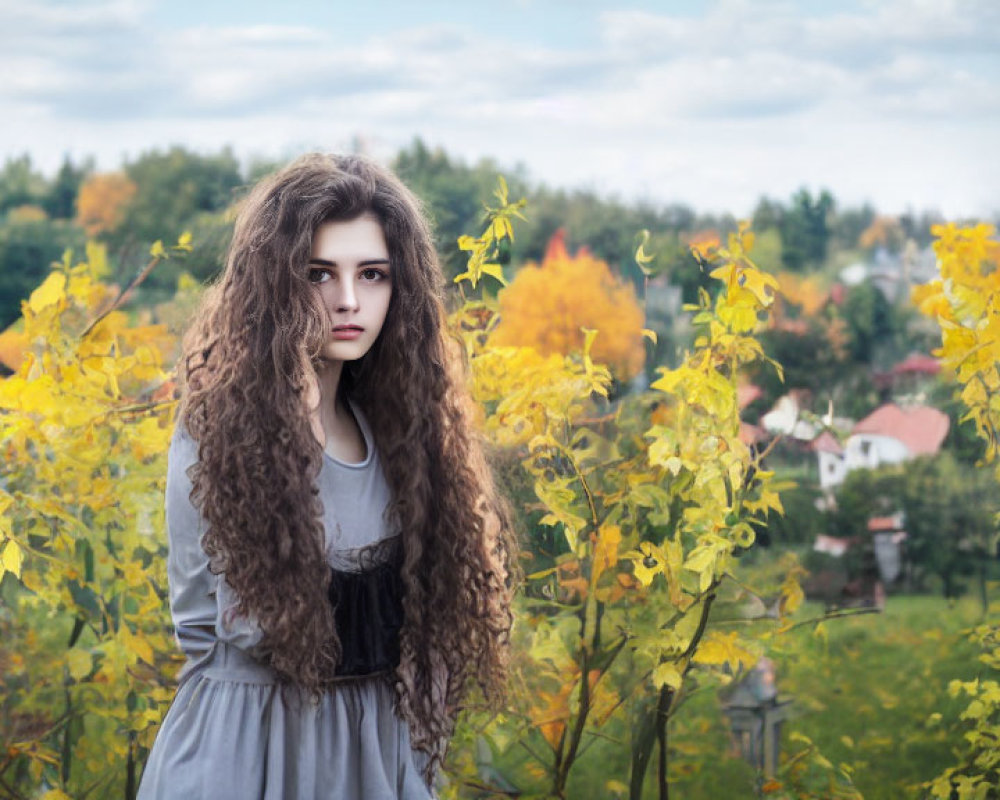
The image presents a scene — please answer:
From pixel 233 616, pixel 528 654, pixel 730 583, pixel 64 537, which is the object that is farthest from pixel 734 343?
pixel 64 537

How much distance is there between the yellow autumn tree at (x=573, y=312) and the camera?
8.25ft

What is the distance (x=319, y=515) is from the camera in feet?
4.58

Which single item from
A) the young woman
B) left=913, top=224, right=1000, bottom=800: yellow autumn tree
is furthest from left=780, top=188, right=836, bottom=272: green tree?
the young woman

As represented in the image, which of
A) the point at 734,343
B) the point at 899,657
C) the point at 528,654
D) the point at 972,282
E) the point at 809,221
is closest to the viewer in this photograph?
the point at 734,343

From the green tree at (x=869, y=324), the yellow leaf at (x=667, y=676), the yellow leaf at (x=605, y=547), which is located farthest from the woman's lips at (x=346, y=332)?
the green tree at (x=869, y=324)

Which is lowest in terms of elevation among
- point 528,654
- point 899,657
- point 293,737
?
point 899,657

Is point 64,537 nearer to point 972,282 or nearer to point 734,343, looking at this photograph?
point 734,343

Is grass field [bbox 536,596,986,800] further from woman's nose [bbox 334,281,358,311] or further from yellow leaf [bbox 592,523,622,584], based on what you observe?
woman's nose [bbox 334,281,358,311]

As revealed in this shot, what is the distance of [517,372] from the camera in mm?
2008

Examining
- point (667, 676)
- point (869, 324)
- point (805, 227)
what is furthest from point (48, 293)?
point (805, 227)

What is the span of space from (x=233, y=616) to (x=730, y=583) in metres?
1.05

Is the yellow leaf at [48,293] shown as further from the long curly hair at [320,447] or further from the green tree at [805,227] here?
the green tree at [805,227]

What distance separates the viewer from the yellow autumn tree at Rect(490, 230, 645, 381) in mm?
2516

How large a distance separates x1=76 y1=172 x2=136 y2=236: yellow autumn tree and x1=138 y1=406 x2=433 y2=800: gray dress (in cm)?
484
